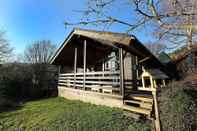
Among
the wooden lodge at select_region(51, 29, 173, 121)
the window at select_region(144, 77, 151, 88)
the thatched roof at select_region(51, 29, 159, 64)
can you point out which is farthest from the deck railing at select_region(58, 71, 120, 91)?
the window at select_region(144, 77, 151, 88)

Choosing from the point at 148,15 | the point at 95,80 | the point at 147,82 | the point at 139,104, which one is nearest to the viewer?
the point at 148,15

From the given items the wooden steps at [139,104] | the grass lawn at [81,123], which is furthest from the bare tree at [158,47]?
the grass lawn at [81,123]

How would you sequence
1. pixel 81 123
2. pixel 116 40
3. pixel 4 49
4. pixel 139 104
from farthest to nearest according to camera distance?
pixel 4 49, pixel 116 40, pixel 139 104, pixel 81 123

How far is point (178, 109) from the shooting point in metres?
6.09

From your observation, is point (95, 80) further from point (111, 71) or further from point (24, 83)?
point (24, 83)

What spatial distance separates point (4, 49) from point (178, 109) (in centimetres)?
2719

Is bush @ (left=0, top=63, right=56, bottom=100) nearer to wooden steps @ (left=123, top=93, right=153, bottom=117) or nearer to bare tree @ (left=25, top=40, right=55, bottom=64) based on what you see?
wooden steps @ (left=123, top=93, right=153, bottom=117)

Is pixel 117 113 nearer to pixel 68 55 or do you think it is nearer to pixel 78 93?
pixel 78 93

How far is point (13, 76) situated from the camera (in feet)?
75.1

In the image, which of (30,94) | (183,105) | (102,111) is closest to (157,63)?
(102,111)

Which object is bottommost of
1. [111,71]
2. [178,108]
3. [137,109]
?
[137,109]

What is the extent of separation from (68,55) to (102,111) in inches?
410

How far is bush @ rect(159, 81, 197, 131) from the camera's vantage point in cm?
588

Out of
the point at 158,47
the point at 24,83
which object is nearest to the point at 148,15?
the point at 158,47
